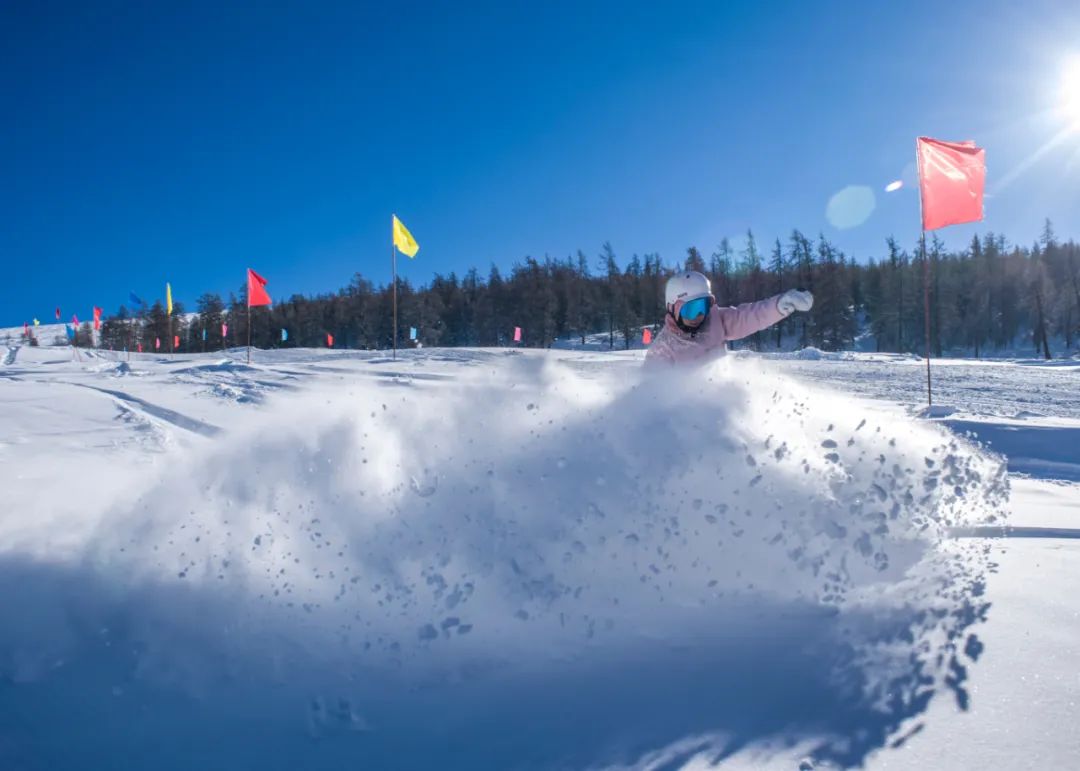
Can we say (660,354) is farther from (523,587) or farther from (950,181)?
(950,181)

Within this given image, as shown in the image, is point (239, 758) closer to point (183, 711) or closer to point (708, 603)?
point (183, 711)

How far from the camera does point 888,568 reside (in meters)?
2.57

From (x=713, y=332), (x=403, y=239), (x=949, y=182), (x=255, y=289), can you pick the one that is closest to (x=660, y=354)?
(x=713, y=332)

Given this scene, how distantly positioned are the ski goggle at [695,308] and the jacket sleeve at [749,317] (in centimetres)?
18

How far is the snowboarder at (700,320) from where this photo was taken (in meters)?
4.34

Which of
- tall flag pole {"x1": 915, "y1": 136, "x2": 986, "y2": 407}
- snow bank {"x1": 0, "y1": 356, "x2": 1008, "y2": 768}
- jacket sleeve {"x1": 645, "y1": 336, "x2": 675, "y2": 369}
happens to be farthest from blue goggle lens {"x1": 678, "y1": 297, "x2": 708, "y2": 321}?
tall flag pole {"x1": 915, "y1": 136, "x2": 986, "y2": 407}

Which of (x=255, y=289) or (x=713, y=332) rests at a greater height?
→ (x=255, y=289)

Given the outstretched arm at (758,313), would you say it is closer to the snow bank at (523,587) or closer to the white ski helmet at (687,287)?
the white ski helmet at (687,287)

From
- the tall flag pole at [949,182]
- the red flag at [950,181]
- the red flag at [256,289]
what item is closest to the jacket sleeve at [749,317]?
the tall flag pole at [949,182]

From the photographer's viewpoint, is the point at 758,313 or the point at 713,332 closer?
the point at 758,313

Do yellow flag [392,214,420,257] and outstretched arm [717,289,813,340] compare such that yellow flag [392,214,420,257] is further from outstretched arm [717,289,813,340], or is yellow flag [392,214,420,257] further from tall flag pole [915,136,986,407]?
outstretched arm [717,289,813,340]

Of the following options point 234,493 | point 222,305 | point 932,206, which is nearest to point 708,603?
point 234,493

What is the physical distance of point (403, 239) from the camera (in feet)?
67.2

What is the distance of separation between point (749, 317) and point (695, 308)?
16.0 inches
